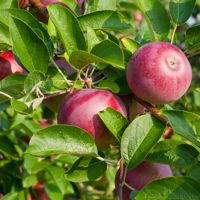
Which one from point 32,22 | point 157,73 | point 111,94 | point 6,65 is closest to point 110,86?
point 111,94

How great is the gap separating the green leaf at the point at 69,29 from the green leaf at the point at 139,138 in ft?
0.73

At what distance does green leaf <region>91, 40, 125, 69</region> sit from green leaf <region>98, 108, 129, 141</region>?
102mm

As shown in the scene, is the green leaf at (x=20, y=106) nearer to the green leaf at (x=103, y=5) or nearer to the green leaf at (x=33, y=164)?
the green leaf at (x=103, y=5)

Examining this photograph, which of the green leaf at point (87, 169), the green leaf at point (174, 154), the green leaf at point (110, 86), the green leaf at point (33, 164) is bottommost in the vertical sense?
the green leaf at point (33, 164)

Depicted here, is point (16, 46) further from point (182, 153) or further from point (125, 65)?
point (182, 153)

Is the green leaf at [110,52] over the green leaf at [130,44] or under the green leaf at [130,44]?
over

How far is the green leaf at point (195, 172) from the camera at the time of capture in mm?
1017

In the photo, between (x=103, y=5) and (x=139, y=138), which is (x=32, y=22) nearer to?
(x=103, y=5)

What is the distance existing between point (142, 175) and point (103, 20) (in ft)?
1.34

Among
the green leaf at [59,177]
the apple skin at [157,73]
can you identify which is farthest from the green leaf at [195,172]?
the green leaf at [59,177]

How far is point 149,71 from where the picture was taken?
1.09 m

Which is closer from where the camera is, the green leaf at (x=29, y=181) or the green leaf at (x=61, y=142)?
the green leaf at (x=61, y=142)

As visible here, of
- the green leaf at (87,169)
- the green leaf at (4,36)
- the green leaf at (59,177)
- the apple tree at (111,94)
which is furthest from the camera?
the green leaf at (59,177)

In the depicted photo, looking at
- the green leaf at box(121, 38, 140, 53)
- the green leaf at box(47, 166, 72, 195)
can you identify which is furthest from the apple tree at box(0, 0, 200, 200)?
the green leaf at box(47, 166, 72, 195)
